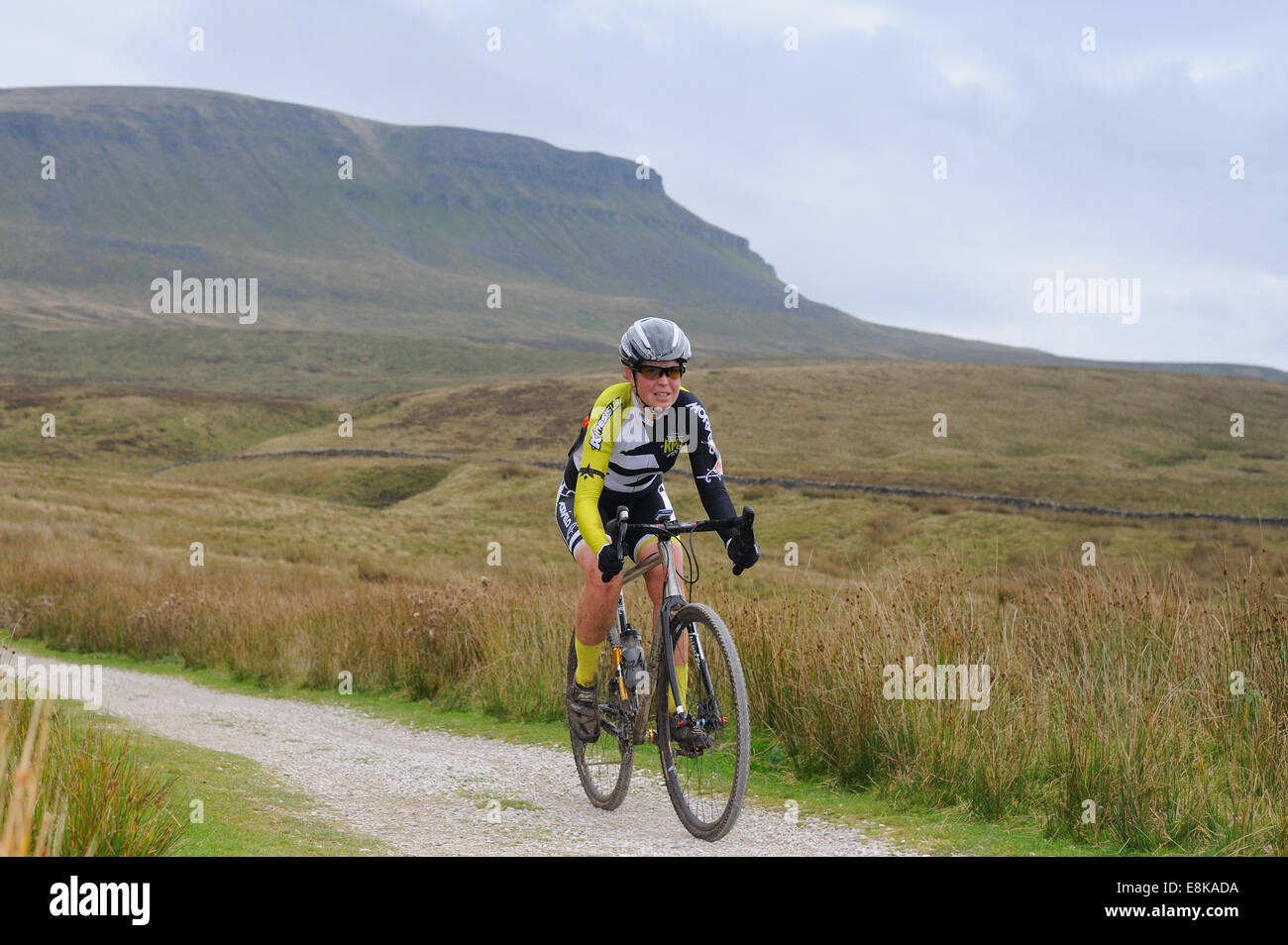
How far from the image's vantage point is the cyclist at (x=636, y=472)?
602cm

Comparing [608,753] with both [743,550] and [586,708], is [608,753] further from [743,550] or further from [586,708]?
[743,550]

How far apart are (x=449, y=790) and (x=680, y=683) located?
210 cm

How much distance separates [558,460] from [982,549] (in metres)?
36.7


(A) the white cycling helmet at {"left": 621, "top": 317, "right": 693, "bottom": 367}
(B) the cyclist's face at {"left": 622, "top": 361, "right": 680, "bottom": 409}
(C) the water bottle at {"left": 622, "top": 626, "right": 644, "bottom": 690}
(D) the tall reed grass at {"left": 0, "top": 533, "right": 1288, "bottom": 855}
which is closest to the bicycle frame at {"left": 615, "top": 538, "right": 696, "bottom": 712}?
(C) the water bottle at {"left": 622, "top": 626, "right": 644, "bottom": 690}

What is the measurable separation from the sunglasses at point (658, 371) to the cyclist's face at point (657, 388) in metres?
0.01

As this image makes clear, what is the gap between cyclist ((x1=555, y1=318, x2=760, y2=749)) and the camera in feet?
19.7

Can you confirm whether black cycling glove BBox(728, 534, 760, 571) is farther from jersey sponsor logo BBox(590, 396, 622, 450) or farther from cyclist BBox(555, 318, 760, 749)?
jersey sponsor logo BBox(590, 396, 622, 450)

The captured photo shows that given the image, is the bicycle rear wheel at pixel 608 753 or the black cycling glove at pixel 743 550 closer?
the black cycling glove at pixel 743 550

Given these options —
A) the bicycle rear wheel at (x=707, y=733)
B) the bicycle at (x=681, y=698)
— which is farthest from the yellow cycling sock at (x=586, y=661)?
the bicycle rear wheel at (x=707, y=733)

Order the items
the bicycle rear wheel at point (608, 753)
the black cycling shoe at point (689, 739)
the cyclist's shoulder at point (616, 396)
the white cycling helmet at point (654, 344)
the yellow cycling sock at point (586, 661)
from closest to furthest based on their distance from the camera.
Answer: the black cycling shoe at point (689, 739) < the white cycling helmet at point (654, 344) < the cyclist's shoulder at point (616, 396) < the bicycle rear wheel at point (608, 753) < the yellow cycling sock at point (586, 661)

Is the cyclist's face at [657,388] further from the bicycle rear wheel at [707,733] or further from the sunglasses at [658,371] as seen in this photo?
the bicycle rear wheel at [707,733]

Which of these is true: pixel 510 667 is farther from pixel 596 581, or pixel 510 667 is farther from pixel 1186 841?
pixel 1186 841

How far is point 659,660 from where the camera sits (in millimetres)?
6105

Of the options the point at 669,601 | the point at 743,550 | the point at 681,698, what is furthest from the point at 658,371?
the point at 681,698
